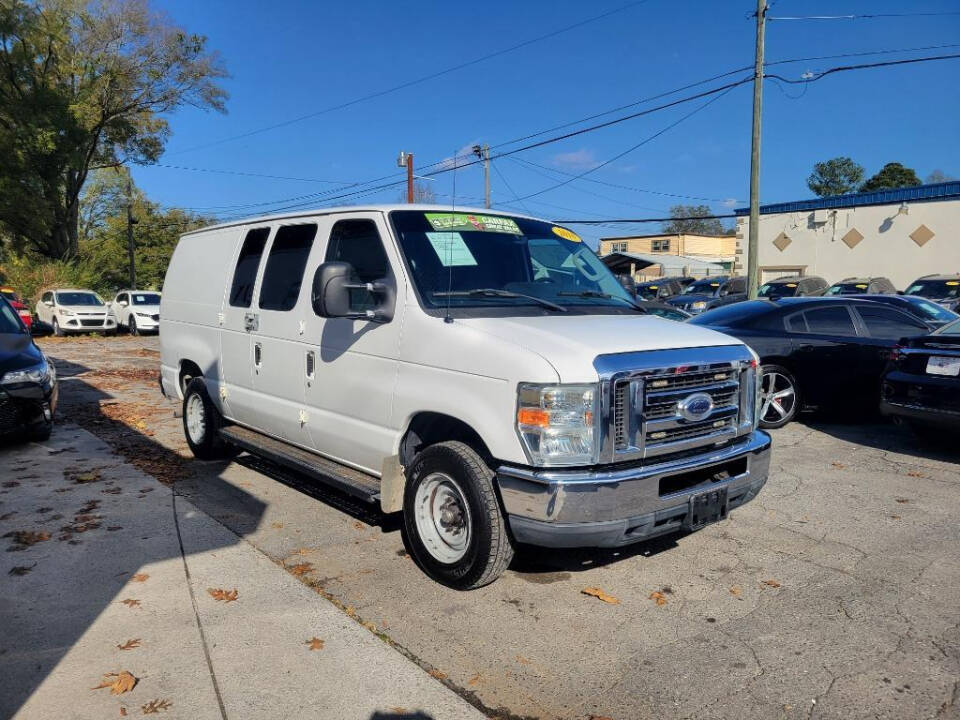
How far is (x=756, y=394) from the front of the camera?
4.33 meters

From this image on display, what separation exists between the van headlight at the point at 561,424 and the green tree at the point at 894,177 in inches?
Answer: 3008

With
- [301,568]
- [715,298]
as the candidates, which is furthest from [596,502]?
[715,298]

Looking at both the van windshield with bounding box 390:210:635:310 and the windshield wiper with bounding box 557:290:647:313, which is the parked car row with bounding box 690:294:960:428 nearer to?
the windshield wiper with bounding box 557:290:647:313

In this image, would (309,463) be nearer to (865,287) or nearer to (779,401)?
(779,401)

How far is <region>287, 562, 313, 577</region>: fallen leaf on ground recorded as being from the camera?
4324mm

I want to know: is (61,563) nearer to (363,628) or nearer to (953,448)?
(363,628)

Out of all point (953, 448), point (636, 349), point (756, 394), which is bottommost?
point (953, 448)

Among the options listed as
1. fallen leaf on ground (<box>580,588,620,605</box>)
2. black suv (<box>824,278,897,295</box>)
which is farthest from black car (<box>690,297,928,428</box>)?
black suv (<box>824,278,897,295</box>)

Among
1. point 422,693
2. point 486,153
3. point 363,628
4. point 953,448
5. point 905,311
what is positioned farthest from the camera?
point 486,153

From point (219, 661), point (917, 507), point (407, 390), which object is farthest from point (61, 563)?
point (917, 507)

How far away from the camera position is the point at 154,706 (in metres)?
2.98

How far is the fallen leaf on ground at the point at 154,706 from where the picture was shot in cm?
295

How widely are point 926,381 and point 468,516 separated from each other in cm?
517

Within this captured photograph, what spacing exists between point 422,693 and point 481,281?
2.36 metres
